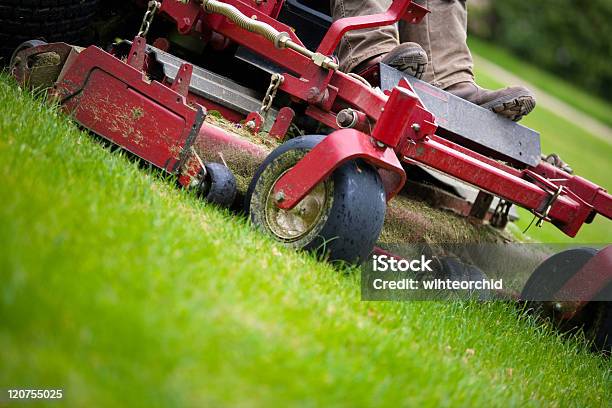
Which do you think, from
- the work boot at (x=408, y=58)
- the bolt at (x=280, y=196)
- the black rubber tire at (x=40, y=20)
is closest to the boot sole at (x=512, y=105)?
the work boot at (x=408, y=58)

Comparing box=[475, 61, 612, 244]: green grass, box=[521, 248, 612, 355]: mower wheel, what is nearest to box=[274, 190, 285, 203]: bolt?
box=[521, 248, 612, 355]: mower wheel

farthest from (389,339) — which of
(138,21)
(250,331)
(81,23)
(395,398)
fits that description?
(138,21)

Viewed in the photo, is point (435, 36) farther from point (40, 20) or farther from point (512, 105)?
point (40, 20)

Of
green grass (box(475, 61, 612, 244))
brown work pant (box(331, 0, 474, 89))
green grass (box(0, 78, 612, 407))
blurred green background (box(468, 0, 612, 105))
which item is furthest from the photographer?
blurred green background (box(468, 0, 612, 105))

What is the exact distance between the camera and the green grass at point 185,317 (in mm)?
1813

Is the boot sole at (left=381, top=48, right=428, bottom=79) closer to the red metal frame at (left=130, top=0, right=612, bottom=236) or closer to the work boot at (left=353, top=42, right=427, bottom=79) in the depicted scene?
the work boot at (left=353, top=42, right=427, bottom=79)

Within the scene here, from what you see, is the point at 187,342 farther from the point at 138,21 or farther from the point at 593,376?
the point at 138,21

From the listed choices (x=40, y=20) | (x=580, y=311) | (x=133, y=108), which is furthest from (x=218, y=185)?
(x=580, y=311)

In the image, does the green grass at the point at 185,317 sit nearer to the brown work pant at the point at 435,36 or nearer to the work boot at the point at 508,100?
the work boot at the point at 508,100

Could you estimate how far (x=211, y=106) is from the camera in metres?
4.03

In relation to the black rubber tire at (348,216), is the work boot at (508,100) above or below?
above

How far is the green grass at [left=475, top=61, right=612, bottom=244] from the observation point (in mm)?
10314

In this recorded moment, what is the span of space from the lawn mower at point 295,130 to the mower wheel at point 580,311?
0.01 metres

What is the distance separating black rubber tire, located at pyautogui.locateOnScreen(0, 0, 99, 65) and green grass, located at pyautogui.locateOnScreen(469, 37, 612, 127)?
2225 cm
